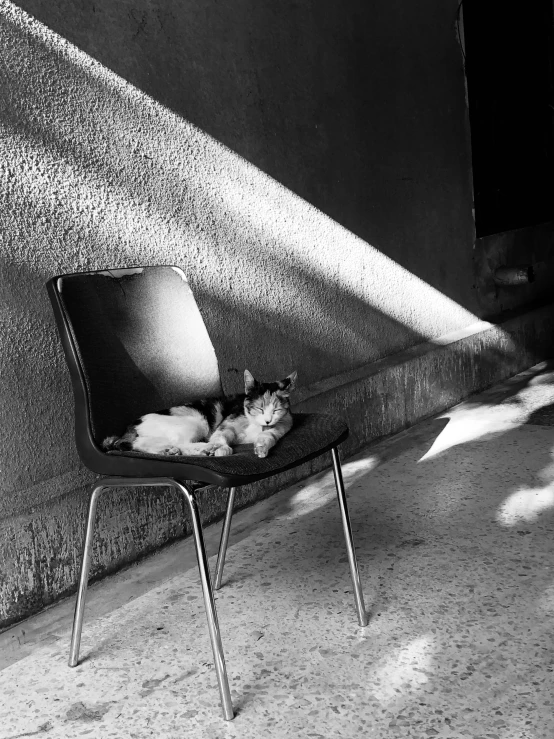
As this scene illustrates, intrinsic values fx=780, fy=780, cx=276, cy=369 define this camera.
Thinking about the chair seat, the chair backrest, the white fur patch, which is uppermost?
the chair backrest

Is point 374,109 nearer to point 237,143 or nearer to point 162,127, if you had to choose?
point 237,143

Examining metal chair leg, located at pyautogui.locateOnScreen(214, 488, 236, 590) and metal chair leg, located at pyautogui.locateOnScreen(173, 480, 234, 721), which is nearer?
metal chair leg, located at pyautogui.locateOnScreen(173, 480, 234, 721)

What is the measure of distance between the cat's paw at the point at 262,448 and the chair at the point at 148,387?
14 millimetres

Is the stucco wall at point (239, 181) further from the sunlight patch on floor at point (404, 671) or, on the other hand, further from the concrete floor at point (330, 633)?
the sunlight patch on floor at point (404, 671)

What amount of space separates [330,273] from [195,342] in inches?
57.3

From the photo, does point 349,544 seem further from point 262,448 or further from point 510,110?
point 510,110

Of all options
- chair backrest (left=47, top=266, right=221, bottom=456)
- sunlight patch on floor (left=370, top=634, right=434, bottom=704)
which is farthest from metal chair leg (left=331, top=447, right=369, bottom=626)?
chair backrest (left=47, top=266, right=221, bottom=456)

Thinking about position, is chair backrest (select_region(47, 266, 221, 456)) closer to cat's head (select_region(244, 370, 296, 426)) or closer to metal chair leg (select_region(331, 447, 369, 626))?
cat's head (select_region(244, 370, 296, 426))

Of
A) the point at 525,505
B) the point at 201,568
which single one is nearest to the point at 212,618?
the point at 201,568

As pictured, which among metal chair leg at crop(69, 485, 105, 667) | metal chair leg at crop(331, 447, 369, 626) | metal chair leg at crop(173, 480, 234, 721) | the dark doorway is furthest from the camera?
the dark doorway

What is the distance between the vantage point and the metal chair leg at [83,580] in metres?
1.79

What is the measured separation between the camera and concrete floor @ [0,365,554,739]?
1582 mm

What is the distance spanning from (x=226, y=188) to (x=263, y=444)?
4.66ft

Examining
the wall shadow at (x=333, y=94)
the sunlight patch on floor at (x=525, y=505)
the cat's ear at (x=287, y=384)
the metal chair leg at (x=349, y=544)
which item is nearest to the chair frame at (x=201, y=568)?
the metal chair leg at (x=349, y=544)
